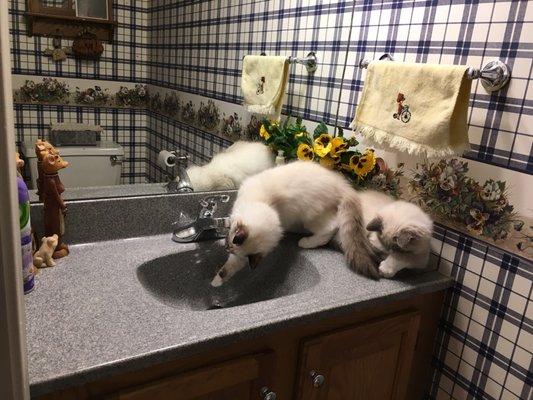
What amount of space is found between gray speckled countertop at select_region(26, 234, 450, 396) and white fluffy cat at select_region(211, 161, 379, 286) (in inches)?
3.6

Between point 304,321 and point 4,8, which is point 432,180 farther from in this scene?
point 4,8

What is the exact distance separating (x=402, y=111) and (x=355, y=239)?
361 mm

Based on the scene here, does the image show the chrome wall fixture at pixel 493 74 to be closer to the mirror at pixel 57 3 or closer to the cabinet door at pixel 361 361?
the cabinet door at pixel 361 361

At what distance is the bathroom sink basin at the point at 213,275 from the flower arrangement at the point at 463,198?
38 cm

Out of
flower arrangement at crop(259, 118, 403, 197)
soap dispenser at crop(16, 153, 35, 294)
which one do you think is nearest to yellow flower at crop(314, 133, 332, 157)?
flower arrangement at crop(259, 118, 403, 197)

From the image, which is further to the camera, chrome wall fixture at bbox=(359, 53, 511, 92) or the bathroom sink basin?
the bathroom sink basin

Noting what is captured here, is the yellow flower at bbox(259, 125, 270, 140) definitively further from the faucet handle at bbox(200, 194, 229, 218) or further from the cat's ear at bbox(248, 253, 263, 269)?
the cat's ear at bbox(248, 253, 263, 269)

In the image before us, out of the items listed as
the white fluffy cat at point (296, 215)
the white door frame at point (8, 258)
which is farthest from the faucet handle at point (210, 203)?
the white door frame at point (8, 258)

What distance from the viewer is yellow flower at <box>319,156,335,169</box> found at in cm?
136

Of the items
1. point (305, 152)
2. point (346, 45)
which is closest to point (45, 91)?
point (305, 152)

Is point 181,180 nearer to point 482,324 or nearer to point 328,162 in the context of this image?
point 328,162

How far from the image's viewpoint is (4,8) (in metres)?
0.42

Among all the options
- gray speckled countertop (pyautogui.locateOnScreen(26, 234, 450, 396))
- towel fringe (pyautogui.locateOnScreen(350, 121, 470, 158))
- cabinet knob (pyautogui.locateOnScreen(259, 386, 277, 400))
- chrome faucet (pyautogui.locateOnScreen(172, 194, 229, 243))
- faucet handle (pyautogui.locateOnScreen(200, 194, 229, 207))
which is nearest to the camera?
gray speckled countertop (pyautogui.locateOnScreen(26, 234, 450, 396))

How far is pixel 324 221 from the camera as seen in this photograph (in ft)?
4.23
